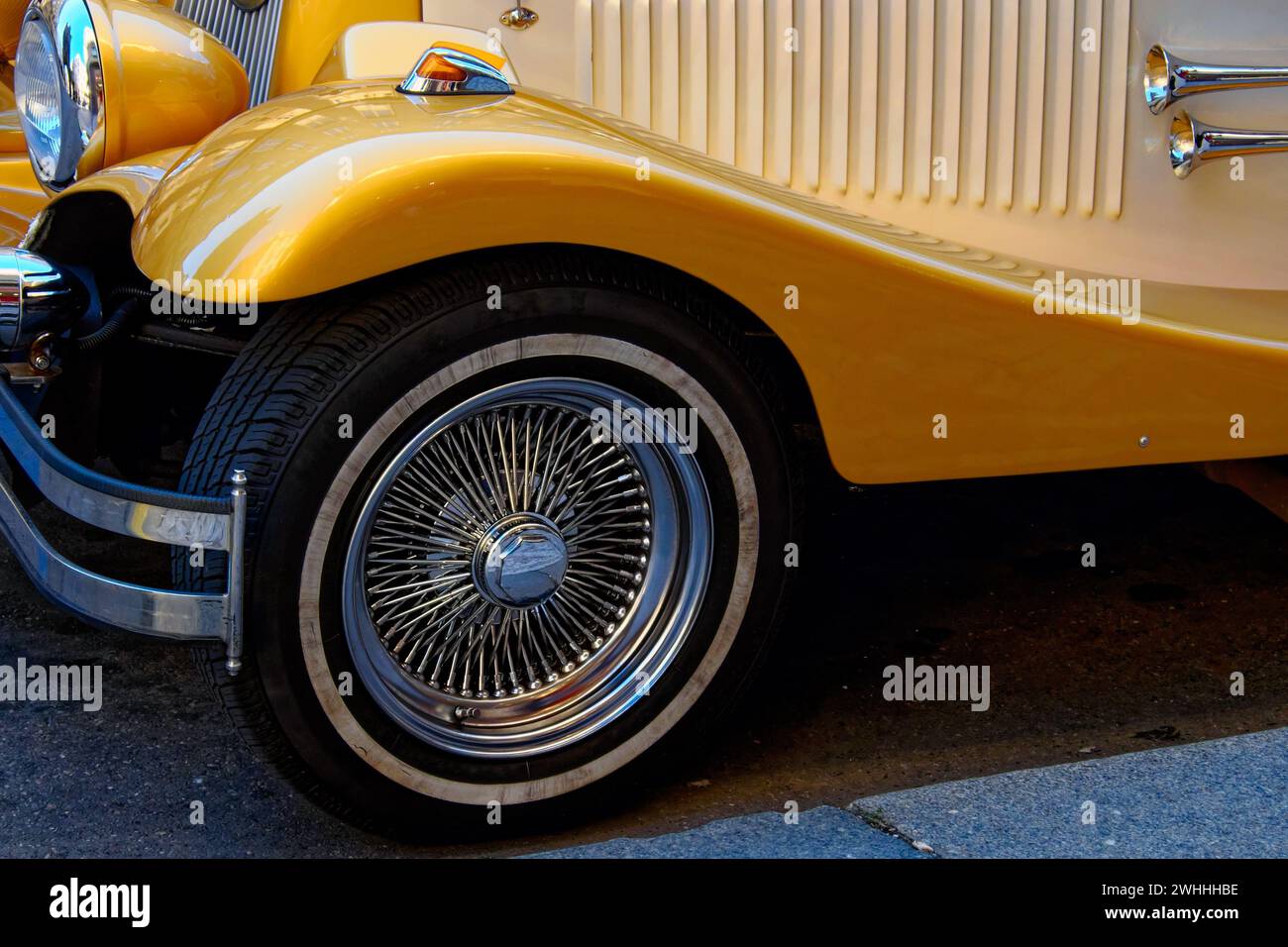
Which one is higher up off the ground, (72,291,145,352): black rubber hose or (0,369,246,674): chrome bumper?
(72,291,145,352): black rubber hose

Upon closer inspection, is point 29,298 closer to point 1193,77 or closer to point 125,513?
point 125,513

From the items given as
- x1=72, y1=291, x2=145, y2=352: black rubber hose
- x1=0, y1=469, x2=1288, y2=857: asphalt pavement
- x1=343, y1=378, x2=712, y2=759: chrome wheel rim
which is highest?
x1=72, y1=291, x2=145, y2=352: black rubber hose

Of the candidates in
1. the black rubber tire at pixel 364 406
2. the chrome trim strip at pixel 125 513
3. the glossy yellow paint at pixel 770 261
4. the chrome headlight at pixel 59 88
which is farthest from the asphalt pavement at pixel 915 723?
the chrome headlight at pixel 59 88

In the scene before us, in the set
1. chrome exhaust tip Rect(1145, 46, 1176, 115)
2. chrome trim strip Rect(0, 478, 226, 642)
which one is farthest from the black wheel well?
chrome exhaust tip Rect(1145, 46, 1176, 115)

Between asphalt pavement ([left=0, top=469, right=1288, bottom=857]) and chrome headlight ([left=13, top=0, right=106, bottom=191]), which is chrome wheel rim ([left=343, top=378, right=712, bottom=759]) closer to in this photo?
asphalt pavement ([left=0, top=469, right=1288, bottom=857])

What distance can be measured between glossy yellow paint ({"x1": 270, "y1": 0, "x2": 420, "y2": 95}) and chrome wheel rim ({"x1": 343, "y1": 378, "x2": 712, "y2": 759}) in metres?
0.82

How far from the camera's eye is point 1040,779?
6.34 ft

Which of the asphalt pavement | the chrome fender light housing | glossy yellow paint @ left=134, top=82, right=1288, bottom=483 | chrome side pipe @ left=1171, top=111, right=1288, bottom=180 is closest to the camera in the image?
glossy yellow paint @ left=134, top=82, right=1288, bottom=483

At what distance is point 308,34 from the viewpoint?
7.30 feet

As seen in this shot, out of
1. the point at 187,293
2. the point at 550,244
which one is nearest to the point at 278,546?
the point at 187,293

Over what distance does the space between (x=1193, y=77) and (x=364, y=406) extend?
5.09 feet

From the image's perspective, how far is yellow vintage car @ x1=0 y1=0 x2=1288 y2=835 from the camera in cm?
157

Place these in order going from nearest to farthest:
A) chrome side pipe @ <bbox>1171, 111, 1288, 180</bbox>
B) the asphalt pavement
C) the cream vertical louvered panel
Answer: the asphalt pavement < the cream vertical louvered panel < chrome side pipe @ <bbox>1171, 111, 1288, 180</bbox>

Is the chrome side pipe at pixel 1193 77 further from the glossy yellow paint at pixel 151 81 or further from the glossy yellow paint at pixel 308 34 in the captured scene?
the glossy yellow paint at pixel 151 81
